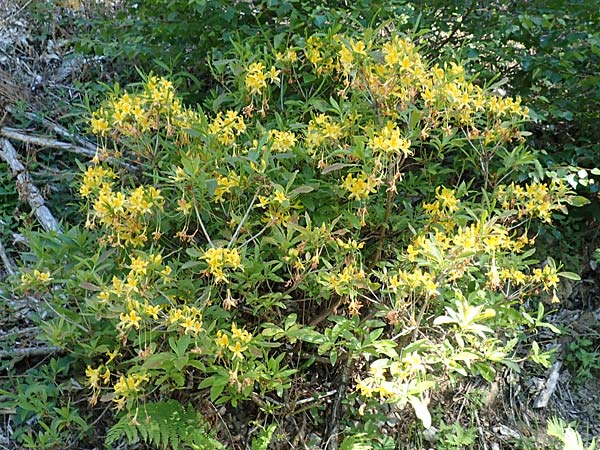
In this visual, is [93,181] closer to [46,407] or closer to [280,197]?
[280,197]

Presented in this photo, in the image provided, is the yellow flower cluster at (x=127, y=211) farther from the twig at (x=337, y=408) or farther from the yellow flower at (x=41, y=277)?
the twig at (x=337, y=408)

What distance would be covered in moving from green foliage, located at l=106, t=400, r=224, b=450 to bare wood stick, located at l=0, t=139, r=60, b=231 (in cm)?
122

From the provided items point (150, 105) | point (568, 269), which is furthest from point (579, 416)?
point (150, 105)

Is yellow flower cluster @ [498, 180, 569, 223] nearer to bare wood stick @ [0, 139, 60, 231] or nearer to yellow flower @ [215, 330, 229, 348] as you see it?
yellow flower @ [215, 330, 229, 348]

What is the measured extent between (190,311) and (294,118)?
2.94 feet

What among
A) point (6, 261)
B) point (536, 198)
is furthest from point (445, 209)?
point (6, 261)

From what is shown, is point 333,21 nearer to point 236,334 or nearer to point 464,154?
point 464,154

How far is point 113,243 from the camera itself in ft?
6.49

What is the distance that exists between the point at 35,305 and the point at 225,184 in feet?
2.89

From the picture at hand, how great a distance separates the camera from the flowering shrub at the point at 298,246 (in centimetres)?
180

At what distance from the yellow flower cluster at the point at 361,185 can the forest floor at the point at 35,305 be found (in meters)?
1.10

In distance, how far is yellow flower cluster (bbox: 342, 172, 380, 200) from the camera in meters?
1.88

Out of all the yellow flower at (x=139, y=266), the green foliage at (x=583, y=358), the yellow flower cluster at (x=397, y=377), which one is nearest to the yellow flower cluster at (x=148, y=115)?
the yellow flower at (x=139, y=266)

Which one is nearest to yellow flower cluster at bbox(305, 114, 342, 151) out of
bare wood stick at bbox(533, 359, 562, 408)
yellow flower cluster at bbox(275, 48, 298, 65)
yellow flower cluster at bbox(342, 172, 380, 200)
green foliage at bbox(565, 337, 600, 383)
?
→ yellow flower cluster at bbox(342, 172, 380, 200)
